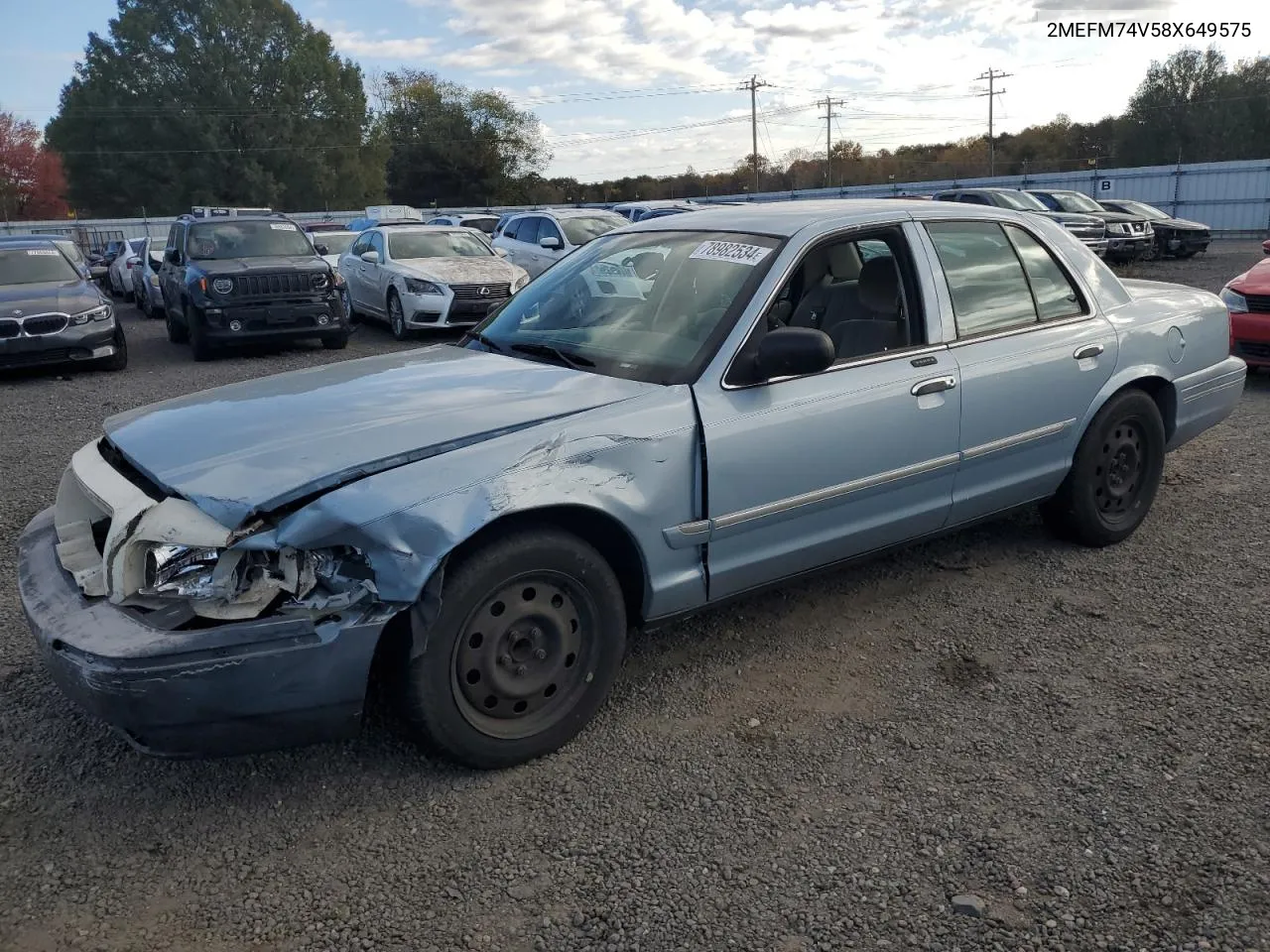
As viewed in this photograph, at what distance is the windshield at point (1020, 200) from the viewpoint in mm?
19266

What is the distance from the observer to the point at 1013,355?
417cm

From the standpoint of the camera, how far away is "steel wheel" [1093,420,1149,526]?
4695 mm

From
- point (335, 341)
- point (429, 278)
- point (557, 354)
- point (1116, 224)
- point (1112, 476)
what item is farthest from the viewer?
point (1116, 224)

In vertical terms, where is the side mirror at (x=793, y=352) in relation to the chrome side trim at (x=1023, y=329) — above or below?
above

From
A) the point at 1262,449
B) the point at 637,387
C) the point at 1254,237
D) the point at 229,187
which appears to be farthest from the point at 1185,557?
the point at 229,187

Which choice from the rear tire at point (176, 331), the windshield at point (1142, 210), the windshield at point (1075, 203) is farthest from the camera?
the windshield at point (1142, 210)

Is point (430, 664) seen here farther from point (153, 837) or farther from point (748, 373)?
point (748, 373)

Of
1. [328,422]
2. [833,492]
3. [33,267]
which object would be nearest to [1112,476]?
[833,492]

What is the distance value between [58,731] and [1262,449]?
23.0 ft

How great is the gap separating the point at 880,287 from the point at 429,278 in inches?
380

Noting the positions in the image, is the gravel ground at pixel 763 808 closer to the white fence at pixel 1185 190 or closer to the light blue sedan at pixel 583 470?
the light blue sedan at pixel 583 470

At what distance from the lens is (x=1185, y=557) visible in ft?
15.4

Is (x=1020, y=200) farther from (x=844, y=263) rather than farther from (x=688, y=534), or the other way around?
(x=688, y=534)

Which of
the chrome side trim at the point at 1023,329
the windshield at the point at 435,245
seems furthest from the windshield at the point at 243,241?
the chrome side trim at the point at 1023,329
